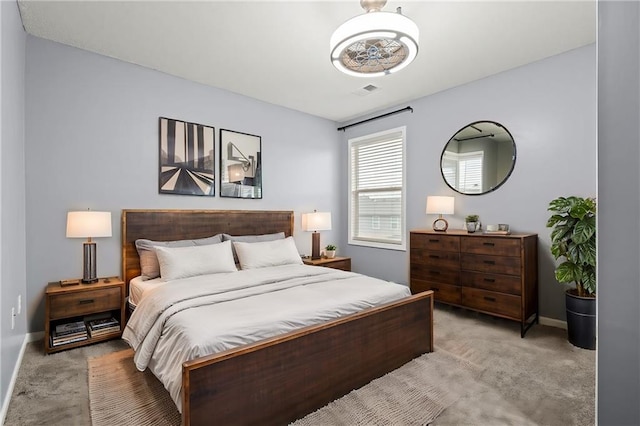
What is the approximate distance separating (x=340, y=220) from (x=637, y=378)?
4.80 meters

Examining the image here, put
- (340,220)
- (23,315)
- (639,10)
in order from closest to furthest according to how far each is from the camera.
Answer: (639,10)
(23,315)
(340,220)

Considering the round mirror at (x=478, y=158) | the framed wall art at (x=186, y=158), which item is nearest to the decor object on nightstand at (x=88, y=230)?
the framed wall art at (x=186, y=158)

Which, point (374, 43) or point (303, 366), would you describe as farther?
point (374, 43)

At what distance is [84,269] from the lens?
111 inches

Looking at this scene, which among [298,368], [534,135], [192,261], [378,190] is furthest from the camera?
[378,190]

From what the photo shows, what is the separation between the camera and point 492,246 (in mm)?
3057

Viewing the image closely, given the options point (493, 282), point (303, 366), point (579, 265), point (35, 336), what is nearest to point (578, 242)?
point (579, 265)

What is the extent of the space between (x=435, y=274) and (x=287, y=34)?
9.47 ft

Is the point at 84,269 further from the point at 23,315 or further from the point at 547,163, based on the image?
the point at 547,163

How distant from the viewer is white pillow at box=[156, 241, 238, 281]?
2.85m

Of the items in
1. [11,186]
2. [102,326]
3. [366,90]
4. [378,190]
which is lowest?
[102,326]

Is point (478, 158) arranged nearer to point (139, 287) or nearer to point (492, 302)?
point (492, 302)

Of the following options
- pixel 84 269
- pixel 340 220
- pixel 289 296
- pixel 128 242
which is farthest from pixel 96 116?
pixel 340 220

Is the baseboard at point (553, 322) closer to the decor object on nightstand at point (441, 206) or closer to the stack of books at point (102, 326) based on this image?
the decor object on nightstand at point (441, 206)
